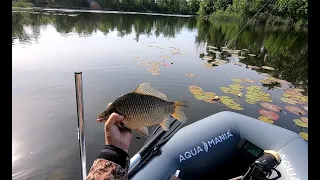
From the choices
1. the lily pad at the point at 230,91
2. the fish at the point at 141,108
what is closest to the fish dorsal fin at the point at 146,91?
the fish at the point at 141,108

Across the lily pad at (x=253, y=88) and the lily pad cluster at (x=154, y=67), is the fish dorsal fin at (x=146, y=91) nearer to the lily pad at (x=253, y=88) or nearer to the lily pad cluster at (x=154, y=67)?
the lily pad at (x=253, y=88)

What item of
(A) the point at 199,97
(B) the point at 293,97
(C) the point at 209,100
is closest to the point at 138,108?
(C) the point at 209,100

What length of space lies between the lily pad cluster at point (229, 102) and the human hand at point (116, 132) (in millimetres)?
5038

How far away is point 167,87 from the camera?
712 centimetres

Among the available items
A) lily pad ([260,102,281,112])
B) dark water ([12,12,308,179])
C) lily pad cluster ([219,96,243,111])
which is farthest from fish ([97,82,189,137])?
lily pad ([260,102,281,112])

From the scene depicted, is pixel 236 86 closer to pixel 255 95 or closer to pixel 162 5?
pixel 255 95

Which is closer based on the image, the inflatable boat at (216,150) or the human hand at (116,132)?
the human hand at (116,132)

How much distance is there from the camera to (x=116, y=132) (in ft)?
4.33

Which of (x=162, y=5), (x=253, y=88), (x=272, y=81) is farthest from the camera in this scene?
(x=162, y=5)

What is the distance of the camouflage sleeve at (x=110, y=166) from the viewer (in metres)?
1.22

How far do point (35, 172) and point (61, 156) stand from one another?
488mm

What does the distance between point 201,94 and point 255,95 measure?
5.35 ft

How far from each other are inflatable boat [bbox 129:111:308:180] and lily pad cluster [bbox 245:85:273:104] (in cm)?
332
